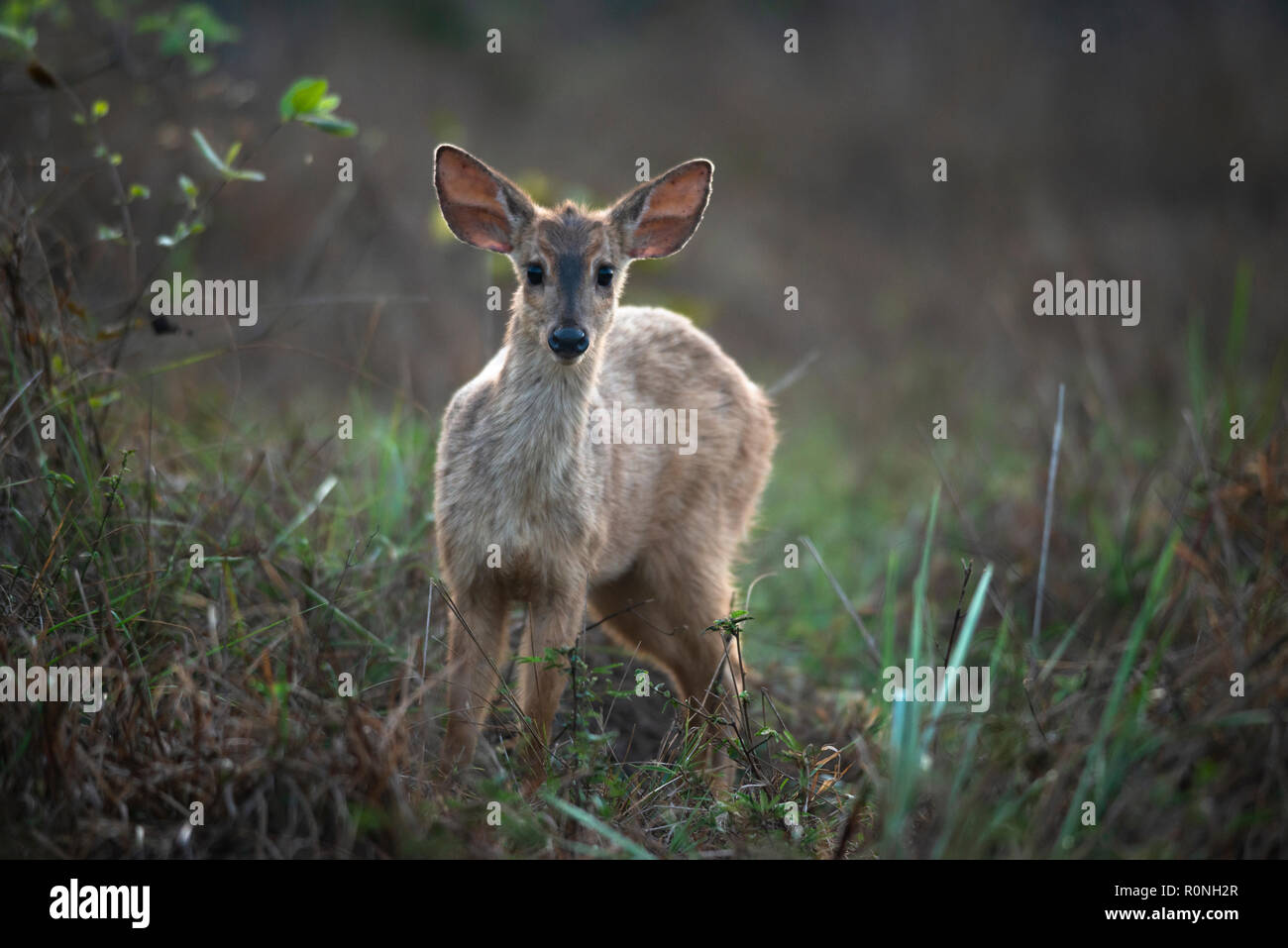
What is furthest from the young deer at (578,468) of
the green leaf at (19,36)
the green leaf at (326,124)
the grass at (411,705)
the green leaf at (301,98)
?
the green leaf at (19,36)

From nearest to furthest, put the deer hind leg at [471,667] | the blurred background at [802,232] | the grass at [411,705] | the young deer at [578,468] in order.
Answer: the grass at [411,705] → the deer hind leg at [471,667] → the young deer at [578,468] → the blurred background at [802,232]

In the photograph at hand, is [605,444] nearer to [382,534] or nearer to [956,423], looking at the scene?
[382,534]

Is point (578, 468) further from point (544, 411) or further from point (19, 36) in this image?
point (19, 36)

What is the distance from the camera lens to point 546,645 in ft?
14.1

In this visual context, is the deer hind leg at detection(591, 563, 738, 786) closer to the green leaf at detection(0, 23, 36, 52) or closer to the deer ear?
the deer ear

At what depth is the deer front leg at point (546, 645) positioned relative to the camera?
4212 mm

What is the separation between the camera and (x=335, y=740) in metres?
3.30

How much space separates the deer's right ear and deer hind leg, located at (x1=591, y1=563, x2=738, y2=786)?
1595 millimetres

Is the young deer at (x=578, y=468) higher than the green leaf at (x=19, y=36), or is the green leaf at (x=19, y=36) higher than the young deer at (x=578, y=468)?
the green leaf at (x=19, y=36)

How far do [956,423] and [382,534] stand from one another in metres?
6.65

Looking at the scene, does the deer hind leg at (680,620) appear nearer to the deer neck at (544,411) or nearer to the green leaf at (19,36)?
the deer neck at (544,411)

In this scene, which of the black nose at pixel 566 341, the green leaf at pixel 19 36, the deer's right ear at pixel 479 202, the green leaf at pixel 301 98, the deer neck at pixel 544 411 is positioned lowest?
the deer neck at pixel 544 411
